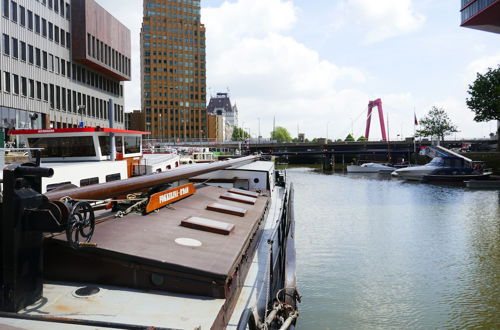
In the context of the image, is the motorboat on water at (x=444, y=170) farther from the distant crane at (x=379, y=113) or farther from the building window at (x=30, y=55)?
the distant crane at (x=379, y=113)

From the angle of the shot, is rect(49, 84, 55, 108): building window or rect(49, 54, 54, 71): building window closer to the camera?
rect(49, 54, 54, 71): building window

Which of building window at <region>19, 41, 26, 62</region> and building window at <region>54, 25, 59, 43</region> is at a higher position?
building window at <region>54, 25, 59, 43</region>

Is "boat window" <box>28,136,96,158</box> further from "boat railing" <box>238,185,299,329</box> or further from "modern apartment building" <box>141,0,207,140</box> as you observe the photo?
"modern apartment building" <box>141,0,207,140</box>

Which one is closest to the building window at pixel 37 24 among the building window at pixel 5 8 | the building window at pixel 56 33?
the building window at pixel 56 33

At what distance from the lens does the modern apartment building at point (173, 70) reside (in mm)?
148125

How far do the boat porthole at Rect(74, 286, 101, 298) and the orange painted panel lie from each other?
9.12ft

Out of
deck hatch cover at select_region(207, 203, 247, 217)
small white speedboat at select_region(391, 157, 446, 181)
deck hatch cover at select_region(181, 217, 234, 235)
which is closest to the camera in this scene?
deck hatch cover at select_region(181, 217, 234, 235)

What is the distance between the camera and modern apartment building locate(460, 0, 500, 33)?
68.9 metres

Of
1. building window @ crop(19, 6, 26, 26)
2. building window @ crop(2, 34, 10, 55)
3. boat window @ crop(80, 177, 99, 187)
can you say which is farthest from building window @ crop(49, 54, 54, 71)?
boat window @ crop(80, 177, 99, 187)

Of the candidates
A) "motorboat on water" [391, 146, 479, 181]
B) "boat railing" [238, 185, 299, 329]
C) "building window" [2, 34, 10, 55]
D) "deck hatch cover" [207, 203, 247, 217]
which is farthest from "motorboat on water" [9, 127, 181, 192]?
"motorboat on water" [391, 146, 479, 181]

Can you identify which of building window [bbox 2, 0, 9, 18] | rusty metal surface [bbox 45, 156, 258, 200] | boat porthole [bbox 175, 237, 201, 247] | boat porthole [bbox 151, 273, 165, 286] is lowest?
boat porthole [bbox 151, 273, 165, 286]

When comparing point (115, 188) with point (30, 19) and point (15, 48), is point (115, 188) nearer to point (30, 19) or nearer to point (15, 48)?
point (15, 48)

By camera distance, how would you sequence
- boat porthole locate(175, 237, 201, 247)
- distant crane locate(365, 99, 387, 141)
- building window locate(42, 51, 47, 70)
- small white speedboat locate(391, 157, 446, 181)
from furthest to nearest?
distant crane locate(365, 99, 387, 141), small white speedboat locate(391, 157, 446, 181), building window locate(42, 51, 47, 70), boat porthole locate(175, 237, 201, 247)

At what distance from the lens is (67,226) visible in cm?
555
